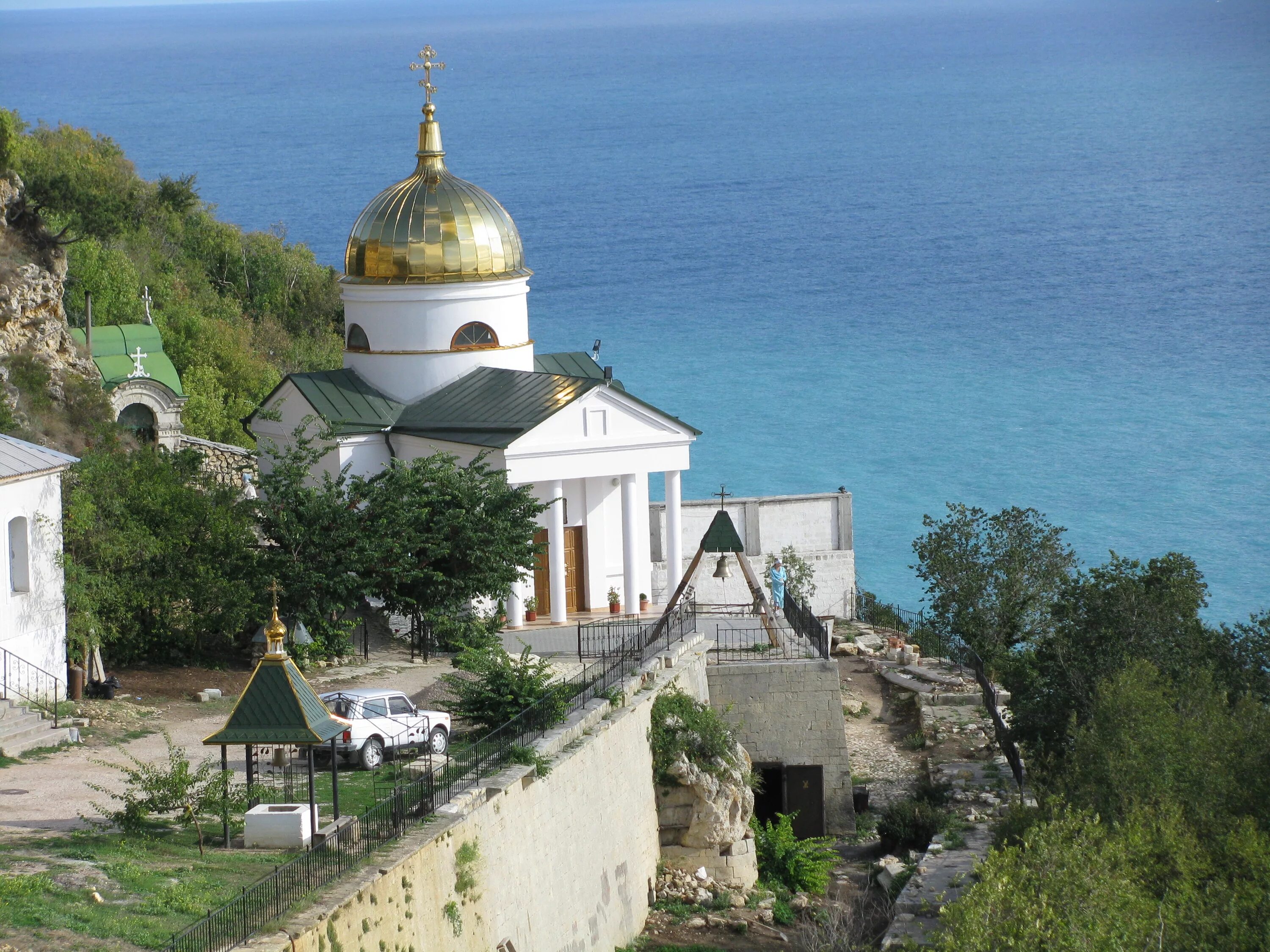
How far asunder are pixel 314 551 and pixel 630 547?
6.54 metres

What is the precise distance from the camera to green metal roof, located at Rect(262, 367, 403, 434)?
35562 millimetres

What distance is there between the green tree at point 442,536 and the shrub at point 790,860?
5.90 m

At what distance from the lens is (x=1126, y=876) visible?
20.7 metres

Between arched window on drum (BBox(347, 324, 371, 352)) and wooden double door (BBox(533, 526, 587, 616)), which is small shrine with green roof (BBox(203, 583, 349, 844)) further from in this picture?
arched window on drum (BBox(347, 324, 371, 352))

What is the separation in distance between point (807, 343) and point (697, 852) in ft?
249

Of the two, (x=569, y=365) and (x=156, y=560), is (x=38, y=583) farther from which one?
(x=569, y=365)

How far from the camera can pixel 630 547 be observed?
34.6m

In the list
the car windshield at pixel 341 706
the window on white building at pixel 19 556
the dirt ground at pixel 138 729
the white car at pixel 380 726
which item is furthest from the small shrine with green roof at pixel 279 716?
the window on white building at pixel 19 556

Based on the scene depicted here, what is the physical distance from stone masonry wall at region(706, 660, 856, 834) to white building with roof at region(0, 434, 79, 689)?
10492 mm

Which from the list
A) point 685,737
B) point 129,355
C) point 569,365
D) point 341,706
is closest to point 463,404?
point 569,365

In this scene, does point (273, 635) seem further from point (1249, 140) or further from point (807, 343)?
point (1249, 140)

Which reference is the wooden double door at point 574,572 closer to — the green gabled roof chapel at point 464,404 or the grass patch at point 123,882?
the green gabled roof chapel at point 464,404

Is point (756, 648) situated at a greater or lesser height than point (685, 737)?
greater

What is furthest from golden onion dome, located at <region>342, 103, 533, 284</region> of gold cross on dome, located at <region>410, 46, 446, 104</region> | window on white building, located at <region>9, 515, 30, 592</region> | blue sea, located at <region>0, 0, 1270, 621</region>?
blue sea, located at <region>0, 0, 1270, 621</region>
